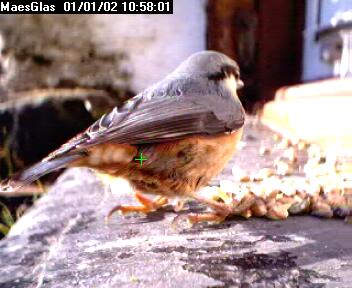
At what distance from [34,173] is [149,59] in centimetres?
461

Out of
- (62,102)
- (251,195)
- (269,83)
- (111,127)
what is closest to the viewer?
(111,127)

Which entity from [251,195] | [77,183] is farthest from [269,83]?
[251,195]

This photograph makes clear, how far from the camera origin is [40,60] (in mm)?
5996

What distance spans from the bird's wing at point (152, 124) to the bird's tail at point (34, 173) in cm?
4

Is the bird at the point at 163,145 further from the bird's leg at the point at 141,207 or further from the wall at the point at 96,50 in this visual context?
the wall at the point at 96,50

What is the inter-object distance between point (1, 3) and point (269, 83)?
2.92 m

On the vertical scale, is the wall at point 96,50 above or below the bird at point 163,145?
above

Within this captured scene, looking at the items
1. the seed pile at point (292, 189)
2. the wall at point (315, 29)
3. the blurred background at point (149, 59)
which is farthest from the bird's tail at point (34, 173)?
the wall at point (315, 29)

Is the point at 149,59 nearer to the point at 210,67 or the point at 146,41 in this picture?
the point at 146,41

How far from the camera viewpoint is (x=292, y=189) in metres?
1.93

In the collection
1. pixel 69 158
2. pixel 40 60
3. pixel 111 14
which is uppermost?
pixel 111 14

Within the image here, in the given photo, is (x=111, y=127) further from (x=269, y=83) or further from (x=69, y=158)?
(x=269, y=83)

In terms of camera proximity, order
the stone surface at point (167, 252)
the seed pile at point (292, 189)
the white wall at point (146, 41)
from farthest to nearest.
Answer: the white wall at point (146, 41)
the seed pile at point (292, 189)
the stone surface at point (167, 252)

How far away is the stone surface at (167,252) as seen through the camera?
1.18 metres
